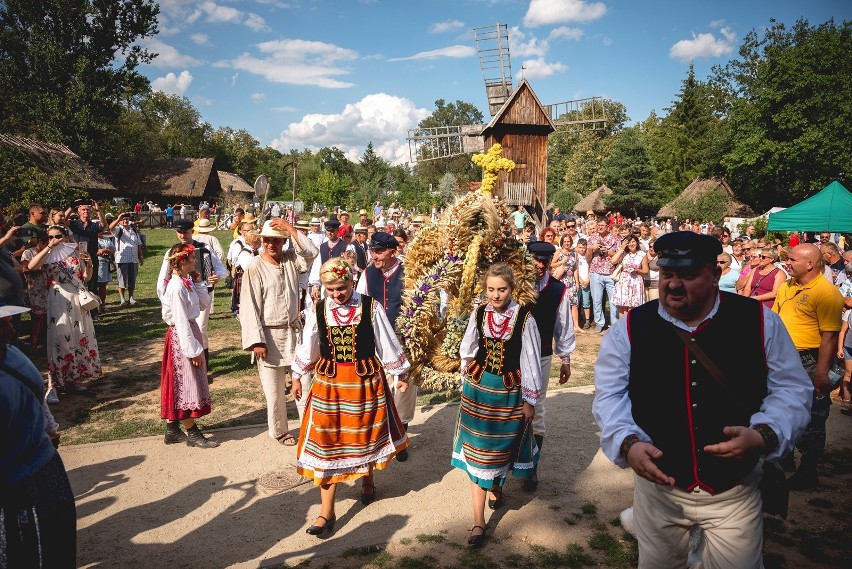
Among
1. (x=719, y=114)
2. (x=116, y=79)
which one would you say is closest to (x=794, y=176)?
(x=719, y=114)

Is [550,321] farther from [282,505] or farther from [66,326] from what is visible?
[66,326]

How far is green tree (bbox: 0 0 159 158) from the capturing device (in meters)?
36.1

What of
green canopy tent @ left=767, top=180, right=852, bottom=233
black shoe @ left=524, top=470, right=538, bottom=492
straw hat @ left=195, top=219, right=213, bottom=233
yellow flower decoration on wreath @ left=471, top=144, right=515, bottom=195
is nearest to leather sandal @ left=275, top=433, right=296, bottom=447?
black shoe @ left=524, top=470, right=538, bottom=492

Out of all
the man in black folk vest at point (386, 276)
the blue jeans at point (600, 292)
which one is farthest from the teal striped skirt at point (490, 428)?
the blue jeans at point (600, 292)

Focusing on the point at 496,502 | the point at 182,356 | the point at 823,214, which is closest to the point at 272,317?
the point at 182,356

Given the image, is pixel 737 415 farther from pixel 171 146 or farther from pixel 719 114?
pixel 171 146

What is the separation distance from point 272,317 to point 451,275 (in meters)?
2.10

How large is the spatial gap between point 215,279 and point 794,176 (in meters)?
36.9

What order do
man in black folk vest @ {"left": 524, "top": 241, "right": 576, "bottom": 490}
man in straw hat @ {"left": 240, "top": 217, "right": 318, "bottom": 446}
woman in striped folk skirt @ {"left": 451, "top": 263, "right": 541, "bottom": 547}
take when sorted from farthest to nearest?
man in straw hat @ {"left": 240, "top": 217, "right": 318, "bottom": 446} → man in black folk vest @ {"left": 524, "top": 241, "right": 576, "bottom": 490} → woman in striped folk skirt @ {"left": 451, "top": 263, "right": 541, "bottom": 547}

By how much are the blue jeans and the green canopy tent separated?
9203 millimetres

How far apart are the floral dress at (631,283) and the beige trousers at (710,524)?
8.34m

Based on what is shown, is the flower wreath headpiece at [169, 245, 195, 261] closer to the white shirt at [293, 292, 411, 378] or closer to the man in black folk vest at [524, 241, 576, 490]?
the white shirt at [293, 292, 411, 378]

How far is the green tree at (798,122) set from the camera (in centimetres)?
2995

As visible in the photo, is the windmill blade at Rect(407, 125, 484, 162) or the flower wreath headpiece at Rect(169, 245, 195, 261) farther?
the windmill blade at Rect(407, 125, 484, 162)
